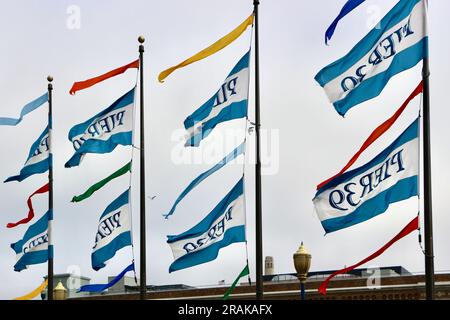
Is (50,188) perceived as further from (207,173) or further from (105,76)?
(207,173)

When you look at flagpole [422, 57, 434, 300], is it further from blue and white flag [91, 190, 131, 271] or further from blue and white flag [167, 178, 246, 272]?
blue and white flag [91, 190, 131, 271]

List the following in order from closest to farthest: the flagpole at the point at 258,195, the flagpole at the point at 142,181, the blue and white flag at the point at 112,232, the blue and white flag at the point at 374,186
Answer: the blue and white flag at the point at 374,186, the flagpole at the point at 258,195, the flagpole at the point at 142,181, the blue and white flag at the point at 112,232

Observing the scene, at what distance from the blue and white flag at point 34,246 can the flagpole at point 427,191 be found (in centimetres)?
1983

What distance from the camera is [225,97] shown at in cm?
2642

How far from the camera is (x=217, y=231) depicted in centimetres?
2605

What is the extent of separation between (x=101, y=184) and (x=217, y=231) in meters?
7.53

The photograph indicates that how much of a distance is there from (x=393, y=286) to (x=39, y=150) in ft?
142

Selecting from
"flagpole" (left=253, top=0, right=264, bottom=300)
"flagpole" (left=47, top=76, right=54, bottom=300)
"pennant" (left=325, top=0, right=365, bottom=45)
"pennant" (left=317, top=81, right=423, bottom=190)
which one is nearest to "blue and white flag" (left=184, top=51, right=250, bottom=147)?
"flagpole" (left=253, top=0, right=264, bottom=300)

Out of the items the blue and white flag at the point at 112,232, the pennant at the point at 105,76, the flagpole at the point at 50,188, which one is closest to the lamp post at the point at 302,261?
the blue and white flag at the point at 112,232

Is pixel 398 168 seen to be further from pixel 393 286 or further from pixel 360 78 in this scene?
pixel 393 286

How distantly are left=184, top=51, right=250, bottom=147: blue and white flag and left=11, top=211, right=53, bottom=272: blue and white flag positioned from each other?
40.6ft

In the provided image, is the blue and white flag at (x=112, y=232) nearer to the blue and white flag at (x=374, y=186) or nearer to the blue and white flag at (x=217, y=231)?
the blue and white flag at (x=217, y=231)

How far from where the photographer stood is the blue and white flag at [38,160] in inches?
1464

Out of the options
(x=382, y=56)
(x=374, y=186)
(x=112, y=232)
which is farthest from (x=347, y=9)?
(x=112, y=232)
